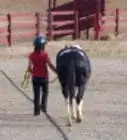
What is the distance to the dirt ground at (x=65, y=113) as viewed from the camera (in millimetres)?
9680

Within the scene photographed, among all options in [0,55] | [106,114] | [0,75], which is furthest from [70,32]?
[106,114]

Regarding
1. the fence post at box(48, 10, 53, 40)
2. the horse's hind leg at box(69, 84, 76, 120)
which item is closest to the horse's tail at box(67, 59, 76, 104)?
the horse's hind leg at box(69, 84, 76, 120)

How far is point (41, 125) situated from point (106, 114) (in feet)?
4.48

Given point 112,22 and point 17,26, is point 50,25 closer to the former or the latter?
point 17,26

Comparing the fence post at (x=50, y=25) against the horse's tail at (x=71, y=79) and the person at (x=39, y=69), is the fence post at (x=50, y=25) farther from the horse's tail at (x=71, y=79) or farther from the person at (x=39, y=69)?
the horse's tail at (x=71, y=79)

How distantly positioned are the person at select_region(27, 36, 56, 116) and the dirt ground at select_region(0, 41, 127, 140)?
0.81 ft

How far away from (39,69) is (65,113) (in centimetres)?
87

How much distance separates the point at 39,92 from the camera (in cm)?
1116

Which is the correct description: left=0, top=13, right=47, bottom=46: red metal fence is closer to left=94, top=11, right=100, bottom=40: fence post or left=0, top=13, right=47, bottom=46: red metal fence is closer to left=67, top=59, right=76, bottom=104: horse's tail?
left=94, top=11, right=100, bottom=40: fence post

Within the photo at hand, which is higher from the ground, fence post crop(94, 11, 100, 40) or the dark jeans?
the dark jeans

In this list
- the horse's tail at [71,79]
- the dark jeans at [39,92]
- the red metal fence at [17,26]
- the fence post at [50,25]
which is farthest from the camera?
the fence post at [50,25]

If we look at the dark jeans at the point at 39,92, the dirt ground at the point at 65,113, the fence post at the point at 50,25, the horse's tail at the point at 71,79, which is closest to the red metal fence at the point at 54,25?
the fence post at the point at 50,25

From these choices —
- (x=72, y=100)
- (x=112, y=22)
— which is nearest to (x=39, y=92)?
(x=72, y=100)

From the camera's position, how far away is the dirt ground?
31.8 feet
